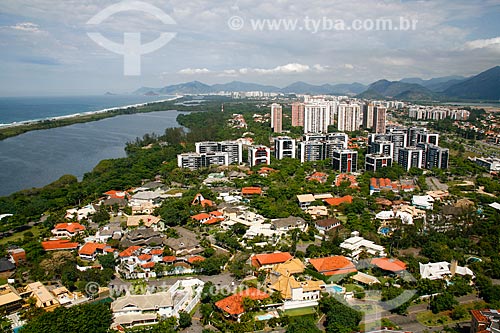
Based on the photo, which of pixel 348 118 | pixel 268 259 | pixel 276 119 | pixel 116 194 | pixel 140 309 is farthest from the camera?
pixel 348 118

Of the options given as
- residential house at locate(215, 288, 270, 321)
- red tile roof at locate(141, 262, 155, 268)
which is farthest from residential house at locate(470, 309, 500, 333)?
red tile roof at locate(141, 262, 155, 268)

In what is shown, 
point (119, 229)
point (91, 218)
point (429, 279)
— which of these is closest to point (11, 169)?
point (91, 218)

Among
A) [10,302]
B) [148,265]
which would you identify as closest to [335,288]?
[148,265]

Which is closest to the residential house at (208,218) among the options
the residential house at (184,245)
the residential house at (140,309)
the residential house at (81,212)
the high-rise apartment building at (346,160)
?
the residential house at (184,245)

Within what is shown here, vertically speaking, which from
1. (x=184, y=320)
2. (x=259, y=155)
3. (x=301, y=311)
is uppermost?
(x=259, y=155)

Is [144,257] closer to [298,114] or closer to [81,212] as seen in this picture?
[81,212]

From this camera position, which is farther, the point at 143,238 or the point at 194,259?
the point at 143,238
